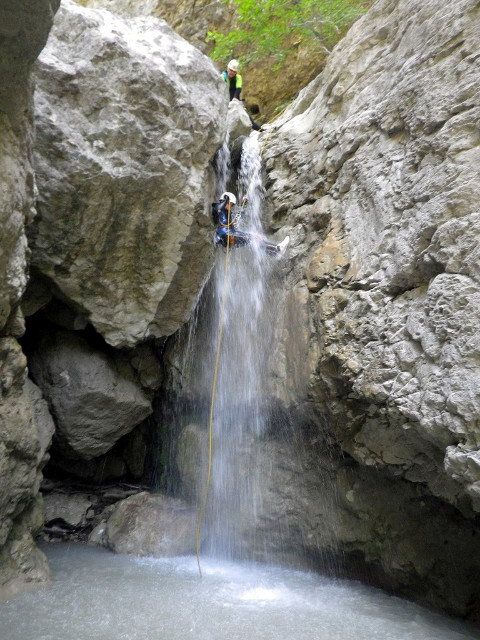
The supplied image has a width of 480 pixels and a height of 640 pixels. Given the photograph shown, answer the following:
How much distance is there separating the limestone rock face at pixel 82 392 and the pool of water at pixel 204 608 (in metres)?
1.47

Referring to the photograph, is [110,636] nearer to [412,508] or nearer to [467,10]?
[412,508]

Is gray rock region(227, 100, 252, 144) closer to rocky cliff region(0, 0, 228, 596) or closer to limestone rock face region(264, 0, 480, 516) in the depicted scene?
rocky cliff region(0, 0, 228, 596)

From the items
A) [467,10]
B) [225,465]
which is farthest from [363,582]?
[467,10]

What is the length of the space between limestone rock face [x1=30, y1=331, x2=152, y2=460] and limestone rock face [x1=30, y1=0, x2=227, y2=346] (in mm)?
639

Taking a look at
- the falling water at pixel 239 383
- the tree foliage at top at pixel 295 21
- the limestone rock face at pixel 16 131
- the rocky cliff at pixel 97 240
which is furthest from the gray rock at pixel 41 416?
the tree foliage at top at pixel 295 21

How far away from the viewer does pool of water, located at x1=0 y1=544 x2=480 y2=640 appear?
3613mm

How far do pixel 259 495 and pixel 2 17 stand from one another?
A: 5.27 m

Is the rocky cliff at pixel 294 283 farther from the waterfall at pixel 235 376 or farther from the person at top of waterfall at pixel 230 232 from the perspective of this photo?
the person at top of waterfall at pixel 230 232

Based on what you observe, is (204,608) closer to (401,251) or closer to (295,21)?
(401,251)

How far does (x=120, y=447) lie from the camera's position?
750 cm

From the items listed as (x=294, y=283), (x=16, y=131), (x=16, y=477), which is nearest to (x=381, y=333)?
(x=294, y=283)

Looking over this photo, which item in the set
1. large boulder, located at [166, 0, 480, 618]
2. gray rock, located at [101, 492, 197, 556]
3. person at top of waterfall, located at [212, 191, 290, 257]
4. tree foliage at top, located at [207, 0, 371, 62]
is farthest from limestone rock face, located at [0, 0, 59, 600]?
tree foliage at top, located at [207, 0, 371, 62]

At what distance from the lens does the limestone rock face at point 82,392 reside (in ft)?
19.8

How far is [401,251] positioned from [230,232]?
2.90m
